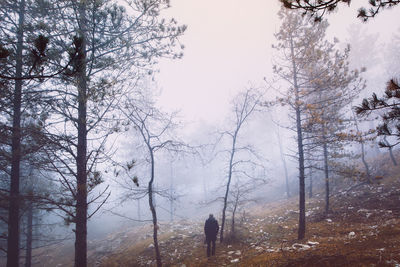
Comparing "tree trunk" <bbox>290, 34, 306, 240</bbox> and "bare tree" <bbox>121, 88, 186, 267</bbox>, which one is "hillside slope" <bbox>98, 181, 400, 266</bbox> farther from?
"bare tree" <bbox>121, 88, 186, 267</bbox>

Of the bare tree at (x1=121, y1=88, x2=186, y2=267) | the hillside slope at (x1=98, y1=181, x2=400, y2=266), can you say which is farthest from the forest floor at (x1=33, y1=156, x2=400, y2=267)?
the bare tree at (x1=121, y1=88, x2=186, y2=267)

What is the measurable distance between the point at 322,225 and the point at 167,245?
8.83 m

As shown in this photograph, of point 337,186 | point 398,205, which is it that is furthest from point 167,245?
point 337,186

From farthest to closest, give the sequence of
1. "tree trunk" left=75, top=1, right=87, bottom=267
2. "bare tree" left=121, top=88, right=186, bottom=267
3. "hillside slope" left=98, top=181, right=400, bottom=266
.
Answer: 1. "bare tree" left=121, top=88, right=186, bottom=267
2. "tree trunk" left=75, top=1, right=87, bottom=267
3. "hillside slope" left=98, top=181, right=400, bottom=266

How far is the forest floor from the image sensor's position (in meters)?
5.45

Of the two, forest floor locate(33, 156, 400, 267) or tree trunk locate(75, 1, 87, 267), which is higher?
tree trunk locate(75, 1, 87, 267)

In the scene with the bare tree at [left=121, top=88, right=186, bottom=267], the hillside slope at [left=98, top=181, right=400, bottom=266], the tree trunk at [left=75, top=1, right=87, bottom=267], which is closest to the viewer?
the hillside slope at [left=98, top=181, right=400, bottom=266]

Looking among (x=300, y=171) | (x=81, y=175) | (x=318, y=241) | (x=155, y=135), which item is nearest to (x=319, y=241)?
(x=318, y=241)

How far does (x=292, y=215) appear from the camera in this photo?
14711 mm

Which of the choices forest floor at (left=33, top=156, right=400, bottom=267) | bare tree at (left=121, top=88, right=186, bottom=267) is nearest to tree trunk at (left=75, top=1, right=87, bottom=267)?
bare tree at (left=121, top=88, right=186, bottom=267)

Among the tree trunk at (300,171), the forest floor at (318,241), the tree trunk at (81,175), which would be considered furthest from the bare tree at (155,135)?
the tree trunk at (300,171)

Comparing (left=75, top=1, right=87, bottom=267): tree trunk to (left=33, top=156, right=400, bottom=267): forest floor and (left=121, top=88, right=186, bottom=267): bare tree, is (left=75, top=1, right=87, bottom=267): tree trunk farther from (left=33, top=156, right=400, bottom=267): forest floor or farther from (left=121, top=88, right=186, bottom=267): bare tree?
(left=33, top=156, right=400, bottom=267): forest floor

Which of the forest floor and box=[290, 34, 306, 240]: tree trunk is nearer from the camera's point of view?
the forest floor

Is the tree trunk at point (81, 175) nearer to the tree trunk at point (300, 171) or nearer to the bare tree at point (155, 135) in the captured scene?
the bare tree at point (155, 135)
